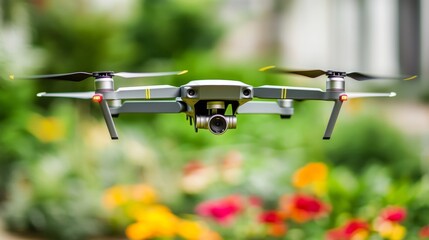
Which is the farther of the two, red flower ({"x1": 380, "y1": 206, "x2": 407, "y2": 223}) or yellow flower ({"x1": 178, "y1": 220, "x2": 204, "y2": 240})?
yellow flower ({"x1": 178, "y1": 220, "x2": 204, "y2": 240})

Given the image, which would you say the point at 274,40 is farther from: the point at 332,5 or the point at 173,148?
the point at 173,148

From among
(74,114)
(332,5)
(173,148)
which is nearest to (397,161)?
(173,148)

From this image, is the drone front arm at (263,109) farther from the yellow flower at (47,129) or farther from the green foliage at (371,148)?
the yellow flower at (47,129)

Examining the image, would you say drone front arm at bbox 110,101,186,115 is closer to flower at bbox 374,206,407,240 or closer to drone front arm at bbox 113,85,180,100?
drone front arm at bbox 113,85,180,100

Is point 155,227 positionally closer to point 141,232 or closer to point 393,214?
point 141,232

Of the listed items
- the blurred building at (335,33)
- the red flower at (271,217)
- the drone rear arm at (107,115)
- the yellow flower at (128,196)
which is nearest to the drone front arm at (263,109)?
the drone rear arm at (107,115)

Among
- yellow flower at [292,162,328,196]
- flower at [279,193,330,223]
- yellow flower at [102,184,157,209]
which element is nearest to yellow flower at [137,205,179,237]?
yellow flower at [102,184,157,209]
